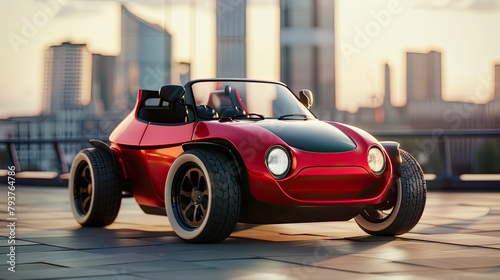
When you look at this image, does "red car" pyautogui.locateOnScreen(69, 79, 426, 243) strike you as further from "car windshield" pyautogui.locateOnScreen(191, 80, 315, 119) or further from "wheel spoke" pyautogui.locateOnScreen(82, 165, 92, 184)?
"wheel spoke" pyautogui.locateOnScreen(82, 165, 92, 184)

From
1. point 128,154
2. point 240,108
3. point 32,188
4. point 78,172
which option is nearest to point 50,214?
point 78,172

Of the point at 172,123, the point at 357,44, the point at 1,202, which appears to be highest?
the point at 357,44

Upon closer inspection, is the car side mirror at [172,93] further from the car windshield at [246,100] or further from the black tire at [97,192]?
the black tire at [97,192]

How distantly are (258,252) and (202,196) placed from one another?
2.82ft

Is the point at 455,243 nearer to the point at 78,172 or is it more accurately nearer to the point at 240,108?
the point at 240,108

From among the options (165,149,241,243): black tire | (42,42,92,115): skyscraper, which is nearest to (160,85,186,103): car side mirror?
(165,149,241,243): black tire

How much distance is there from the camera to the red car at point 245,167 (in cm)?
736

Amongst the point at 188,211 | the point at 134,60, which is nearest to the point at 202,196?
the point at 188,211

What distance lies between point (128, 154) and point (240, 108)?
112cm

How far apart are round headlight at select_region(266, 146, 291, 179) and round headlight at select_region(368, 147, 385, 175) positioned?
71 cm

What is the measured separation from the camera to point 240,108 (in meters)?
8.55

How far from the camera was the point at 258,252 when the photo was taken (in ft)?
23.0

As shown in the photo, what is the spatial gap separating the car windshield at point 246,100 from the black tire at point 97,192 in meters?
1.09

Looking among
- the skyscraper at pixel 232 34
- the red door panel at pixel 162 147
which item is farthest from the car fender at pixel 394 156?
the skyscraper at pixel 232 34
